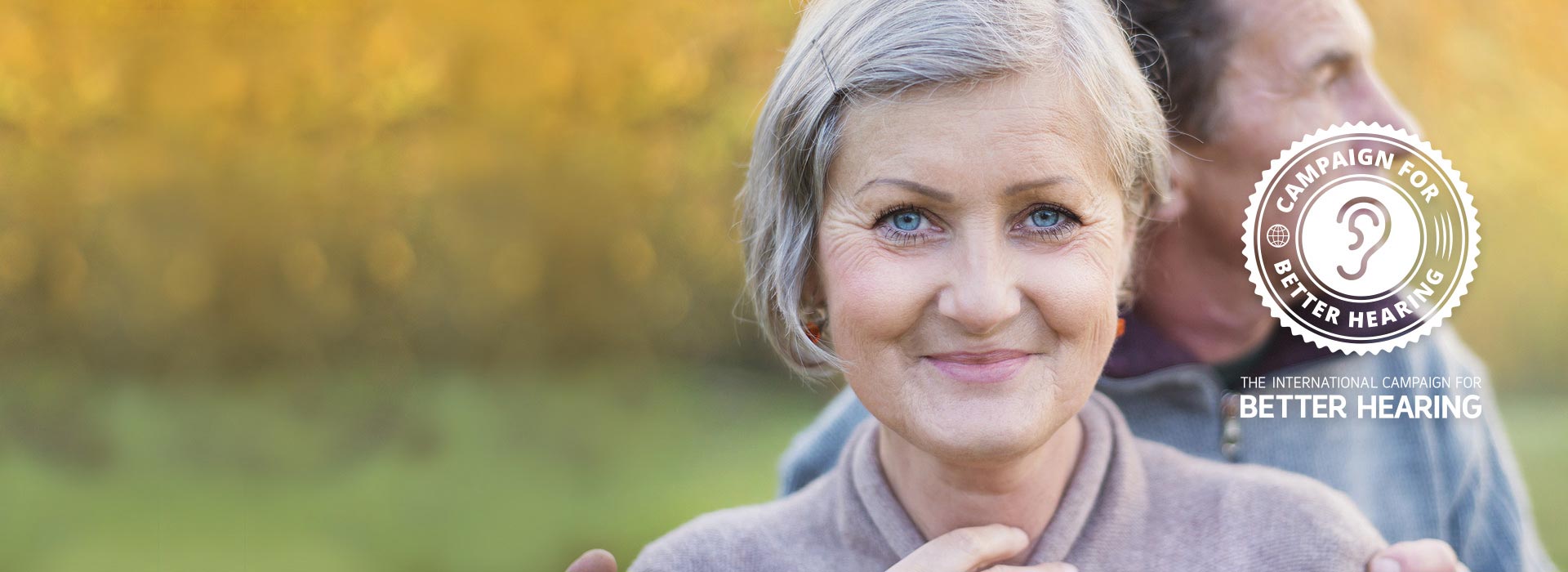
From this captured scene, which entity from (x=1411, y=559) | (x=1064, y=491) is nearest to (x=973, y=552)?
(x=1064, y=491)

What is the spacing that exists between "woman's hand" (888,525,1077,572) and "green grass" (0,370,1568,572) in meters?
1.33

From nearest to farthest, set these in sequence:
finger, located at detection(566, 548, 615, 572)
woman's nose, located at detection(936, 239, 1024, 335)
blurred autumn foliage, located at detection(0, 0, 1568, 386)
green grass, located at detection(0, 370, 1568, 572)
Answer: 1. woman's nose, located at detection(936, 239, 1024, 335)
2. finger, located at detection(566, 548, 615, 572)
3. blurred autumn foliage, located at detection(0, 0, 1568, 386)
4. green grass, located at detection(0, 370, 1568, 572)

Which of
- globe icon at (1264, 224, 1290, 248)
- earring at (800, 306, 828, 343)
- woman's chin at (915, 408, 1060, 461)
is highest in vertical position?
earring at (800, 306, 828, 343)

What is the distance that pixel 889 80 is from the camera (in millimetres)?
1316

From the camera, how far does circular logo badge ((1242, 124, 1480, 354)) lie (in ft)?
5.90

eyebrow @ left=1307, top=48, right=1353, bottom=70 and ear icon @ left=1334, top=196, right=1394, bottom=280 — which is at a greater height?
eyebrow @ left=1307, top=48, right=1353, bottom=70

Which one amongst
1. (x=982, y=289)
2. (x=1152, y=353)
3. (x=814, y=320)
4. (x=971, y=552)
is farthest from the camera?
(x=1152, y=353)

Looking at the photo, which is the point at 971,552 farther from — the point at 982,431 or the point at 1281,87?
the point at 1281,87

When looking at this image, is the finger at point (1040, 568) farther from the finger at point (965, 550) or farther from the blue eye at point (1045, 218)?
the blue eye at point (1045, 218)

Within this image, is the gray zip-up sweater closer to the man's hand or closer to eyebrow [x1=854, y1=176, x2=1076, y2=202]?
the man's hand

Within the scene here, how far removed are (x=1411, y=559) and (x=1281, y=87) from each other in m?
0.74

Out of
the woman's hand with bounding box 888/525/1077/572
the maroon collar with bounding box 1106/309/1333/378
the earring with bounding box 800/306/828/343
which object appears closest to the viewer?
the woman's hand with bounding box 888/525/1077/572

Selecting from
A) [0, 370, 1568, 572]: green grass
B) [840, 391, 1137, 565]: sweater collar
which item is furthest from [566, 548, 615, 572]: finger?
[0, 370, 1568, 572]: green grass

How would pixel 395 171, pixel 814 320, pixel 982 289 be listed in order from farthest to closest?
pixel 395 171 < pixel 814 320 < pixel 982 289
